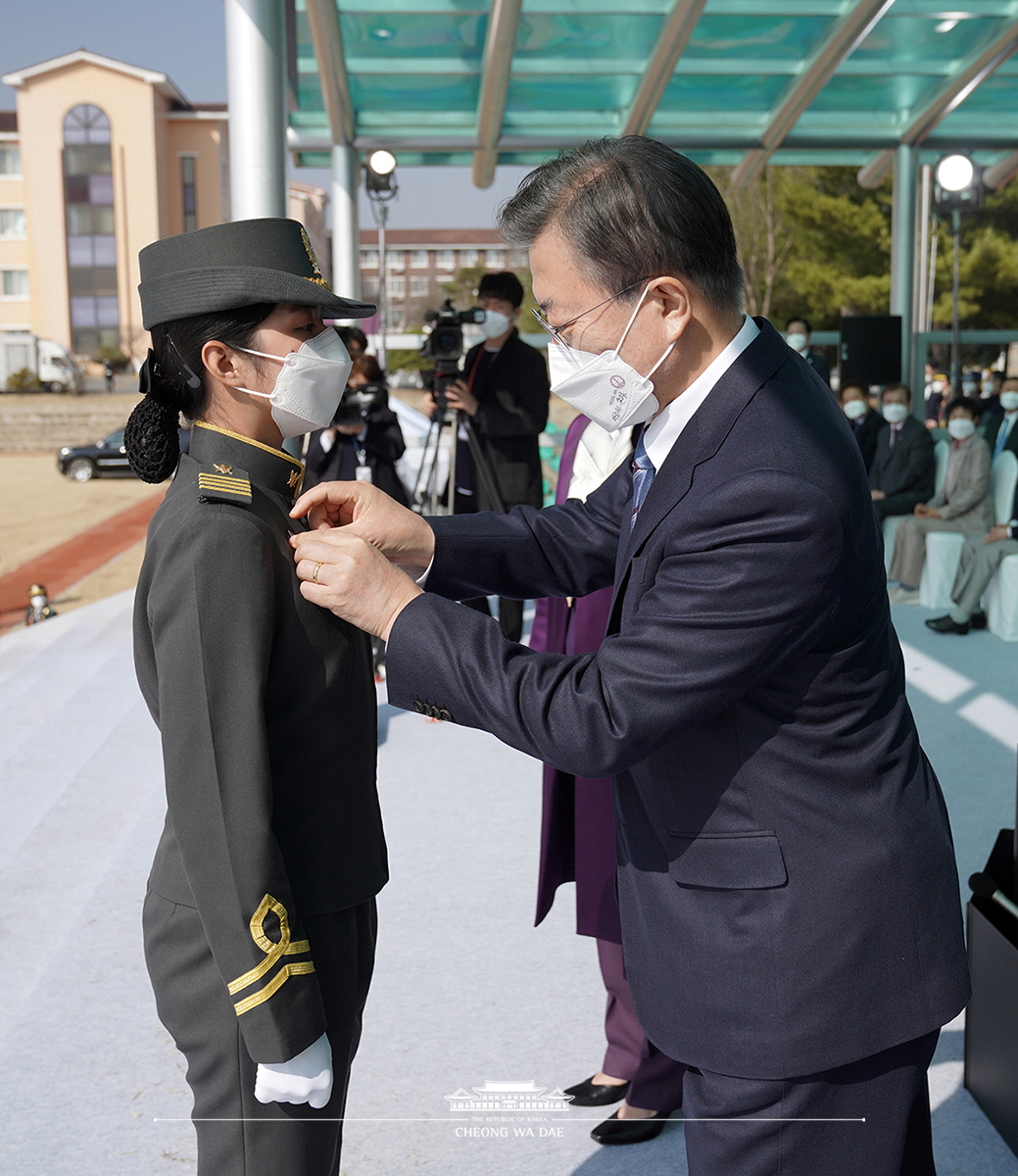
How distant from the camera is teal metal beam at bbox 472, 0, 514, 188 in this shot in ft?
22.6

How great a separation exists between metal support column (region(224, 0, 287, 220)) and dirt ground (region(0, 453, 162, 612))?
9.10m

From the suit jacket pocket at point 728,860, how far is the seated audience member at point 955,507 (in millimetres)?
7356

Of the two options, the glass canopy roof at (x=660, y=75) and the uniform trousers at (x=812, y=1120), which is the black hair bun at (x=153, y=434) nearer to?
the uniform trousers at (x=812, y=1120)

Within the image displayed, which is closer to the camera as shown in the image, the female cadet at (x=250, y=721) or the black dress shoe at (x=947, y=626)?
the female cadet at (x=250, y=721)

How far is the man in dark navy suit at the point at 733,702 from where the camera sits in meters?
1.29

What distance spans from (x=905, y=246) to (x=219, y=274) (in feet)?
31.1

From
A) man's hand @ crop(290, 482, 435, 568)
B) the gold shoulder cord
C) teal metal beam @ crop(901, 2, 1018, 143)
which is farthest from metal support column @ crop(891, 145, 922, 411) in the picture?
the gold shoulder cord

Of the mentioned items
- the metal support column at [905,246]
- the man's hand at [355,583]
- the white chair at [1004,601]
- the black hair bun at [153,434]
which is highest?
the metal support column at [905,246]

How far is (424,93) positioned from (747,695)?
27.4 feet

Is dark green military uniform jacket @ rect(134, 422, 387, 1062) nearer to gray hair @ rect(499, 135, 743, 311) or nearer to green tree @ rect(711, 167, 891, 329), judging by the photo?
gray hair @ rect(499, 135, 743, 311)

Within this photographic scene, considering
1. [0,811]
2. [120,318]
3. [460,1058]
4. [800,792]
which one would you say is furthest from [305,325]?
[120,318]

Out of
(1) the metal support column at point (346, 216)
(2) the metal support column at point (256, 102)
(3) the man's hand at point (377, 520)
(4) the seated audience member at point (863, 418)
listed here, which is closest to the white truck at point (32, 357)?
(1) the metal support column at point (346, 216)

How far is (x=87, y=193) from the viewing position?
179 ft

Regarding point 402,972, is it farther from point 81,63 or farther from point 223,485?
point 81,63
